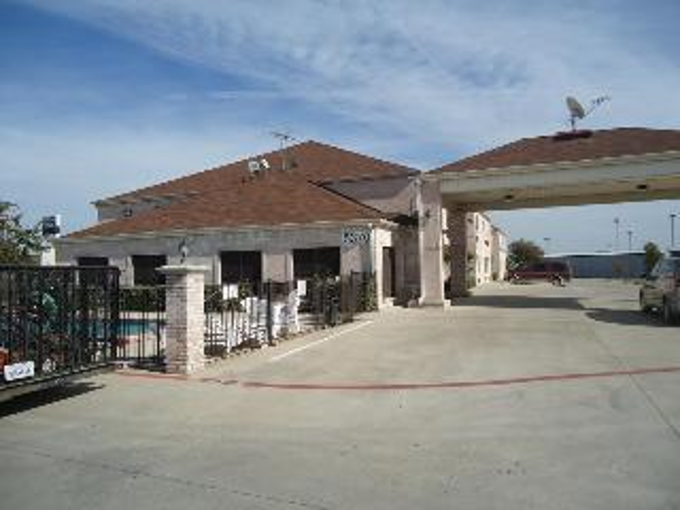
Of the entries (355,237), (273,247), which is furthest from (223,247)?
(355,237)

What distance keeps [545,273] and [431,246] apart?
3274cm

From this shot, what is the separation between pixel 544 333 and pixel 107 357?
9.97 m

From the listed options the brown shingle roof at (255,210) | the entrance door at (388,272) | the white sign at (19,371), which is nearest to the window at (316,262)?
the brown shingle roof at (255,210)

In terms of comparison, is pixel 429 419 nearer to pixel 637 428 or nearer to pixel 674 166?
pixel 637 428

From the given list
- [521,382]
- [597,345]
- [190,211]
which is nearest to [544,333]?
[597,345]

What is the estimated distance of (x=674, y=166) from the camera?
23.1 metres

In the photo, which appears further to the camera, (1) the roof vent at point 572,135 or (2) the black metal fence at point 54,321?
(1) the roof vent at point 572,135

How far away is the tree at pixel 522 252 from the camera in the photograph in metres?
83.7

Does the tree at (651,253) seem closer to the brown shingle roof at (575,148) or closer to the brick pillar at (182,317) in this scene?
the brown shingle roof at (575,148)

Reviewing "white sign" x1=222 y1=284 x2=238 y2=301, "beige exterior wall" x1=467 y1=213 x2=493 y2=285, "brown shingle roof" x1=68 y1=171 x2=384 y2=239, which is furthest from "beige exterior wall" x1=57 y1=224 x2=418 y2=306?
"beige exterior wall" x1=467 y1=213 x2=493 y2=285

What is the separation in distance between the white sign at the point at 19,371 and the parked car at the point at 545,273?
49.0 meters

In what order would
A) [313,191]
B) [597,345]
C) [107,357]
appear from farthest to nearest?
[313,191], [597,345], [107,357]

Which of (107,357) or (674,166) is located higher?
(674,166)

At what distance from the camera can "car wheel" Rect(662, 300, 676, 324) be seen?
1928 cm
